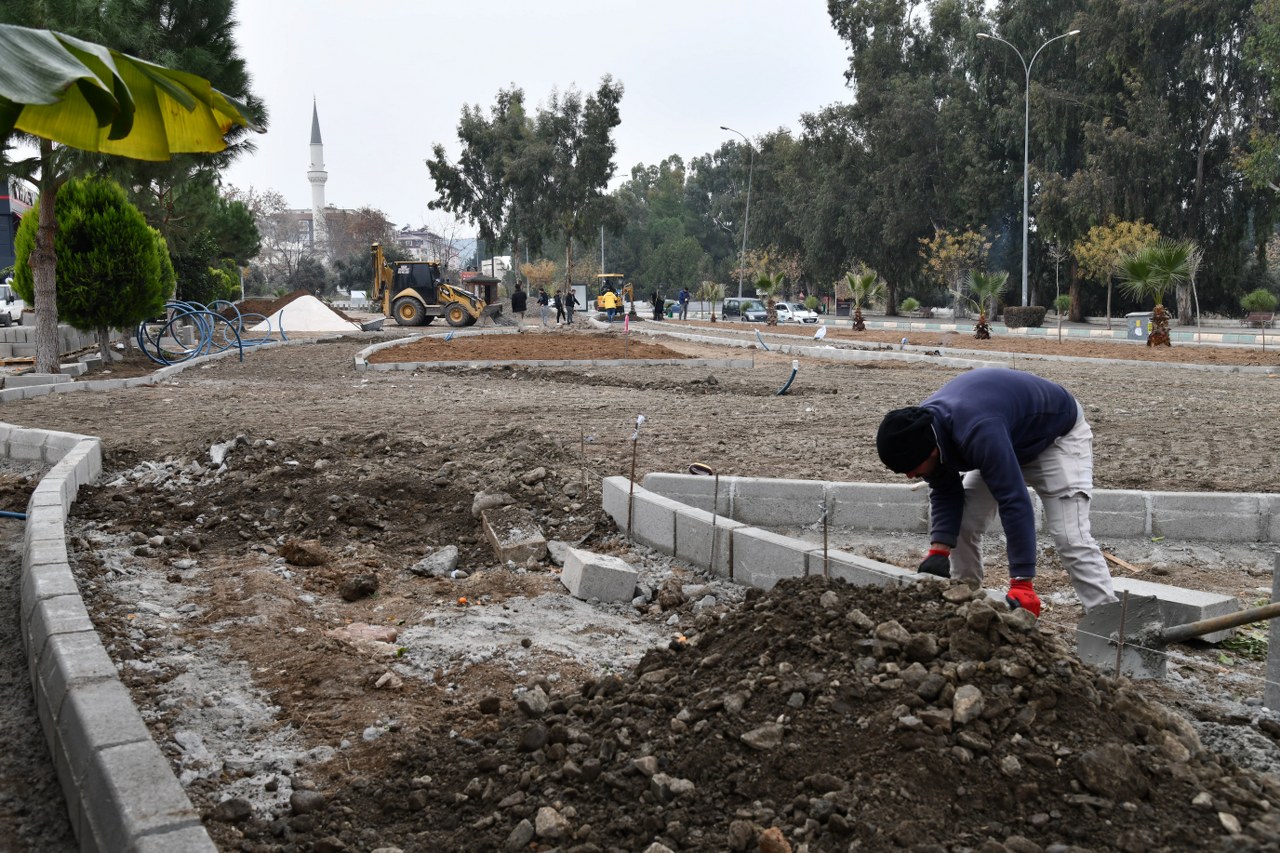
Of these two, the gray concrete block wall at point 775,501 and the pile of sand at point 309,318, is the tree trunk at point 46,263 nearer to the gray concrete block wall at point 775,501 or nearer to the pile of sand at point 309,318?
the gray concrete block wall at point 775,501

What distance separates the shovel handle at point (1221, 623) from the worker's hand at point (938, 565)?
748mm

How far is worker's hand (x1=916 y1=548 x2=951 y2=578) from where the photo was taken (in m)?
3.98

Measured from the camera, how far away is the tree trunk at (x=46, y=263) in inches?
548

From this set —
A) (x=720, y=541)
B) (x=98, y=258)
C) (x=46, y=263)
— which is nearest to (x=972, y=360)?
(x=98, y=258)

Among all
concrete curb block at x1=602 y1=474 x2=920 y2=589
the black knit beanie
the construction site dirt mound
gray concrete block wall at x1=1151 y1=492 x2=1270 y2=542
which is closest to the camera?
the black knit beanie

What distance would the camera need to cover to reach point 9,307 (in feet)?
102

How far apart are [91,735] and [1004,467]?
2.93 meters

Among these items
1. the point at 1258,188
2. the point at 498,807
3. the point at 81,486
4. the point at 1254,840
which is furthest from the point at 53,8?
the point at 1258,188

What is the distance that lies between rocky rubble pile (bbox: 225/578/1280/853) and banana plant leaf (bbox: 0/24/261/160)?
→ 208 centimetres

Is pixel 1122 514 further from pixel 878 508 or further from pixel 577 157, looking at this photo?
pixel 577 157

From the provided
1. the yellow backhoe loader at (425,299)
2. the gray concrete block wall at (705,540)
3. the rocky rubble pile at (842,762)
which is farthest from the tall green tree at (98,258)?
the yellow backhoe loader at (425,299)

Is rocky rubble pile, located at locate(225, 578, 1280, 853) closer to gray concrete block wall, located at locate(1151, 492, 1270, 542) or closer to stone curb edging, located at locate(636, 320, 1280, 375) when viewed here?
gray concrete block wall, located at locate(1151, 492, 1270, 542)

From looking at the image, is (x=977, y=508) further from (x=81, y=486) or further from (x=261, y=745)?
(x=81, y=486)

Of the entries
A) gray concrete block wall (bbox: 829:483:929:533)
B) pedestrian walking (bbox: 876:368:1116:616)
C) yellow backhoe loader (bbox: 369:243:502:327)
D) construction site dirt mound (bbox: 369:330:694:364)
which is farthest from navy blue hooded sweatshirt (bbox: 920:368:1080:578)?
yellow backhoe loader (bbox: 369:243:502:327)
